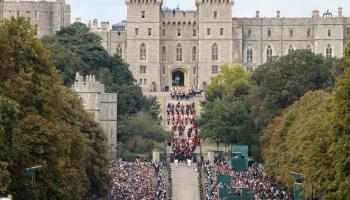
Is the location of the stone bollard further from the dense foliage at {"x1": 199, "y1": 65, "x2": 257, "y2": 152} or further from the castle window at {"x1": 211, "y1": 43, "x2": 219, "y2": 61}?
the castle window at {"x1": 211, "y1": 43, "x2": 219, "y2": 61}

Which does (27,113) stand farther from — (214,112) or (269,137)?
(214,112)

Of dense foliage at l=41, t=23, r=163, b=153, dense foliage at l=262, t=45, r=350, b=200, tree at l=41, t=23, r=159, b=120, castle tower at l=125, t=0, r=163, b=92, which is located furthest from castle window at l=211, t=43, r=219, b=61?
dense foliage at l=262, t=45, r=350, b=200

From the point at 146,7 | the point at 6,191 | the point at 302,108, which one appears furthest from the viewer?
the point at 146,7

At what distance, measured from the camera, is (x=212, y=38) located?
5714 inches

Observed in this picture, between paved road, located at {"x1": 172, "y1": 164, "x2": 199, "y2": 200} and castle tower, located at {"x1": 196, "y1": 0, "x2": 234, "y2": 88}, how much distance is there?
55588 mm

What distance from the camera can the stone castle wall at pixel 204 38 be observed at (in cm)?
14512

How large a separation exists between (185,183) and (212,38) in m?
66.0

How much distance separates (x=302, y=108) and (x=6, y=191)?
112 ft

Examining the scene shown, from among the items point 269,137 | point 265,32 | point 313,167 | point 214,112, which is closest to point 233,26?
point 265,32

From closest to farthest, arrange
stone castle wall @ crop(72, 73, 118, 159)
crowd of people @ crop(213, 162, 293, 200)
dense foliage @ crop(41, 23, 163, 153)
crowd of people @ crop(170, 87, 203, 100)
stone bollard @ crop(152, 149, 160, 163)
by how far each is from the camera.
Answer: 1. crowd of people @ crop(213, 162, 293, 200)
2. stone castle wall @ crop(72, 73, 118, 159)
3. stone bollard @ crop(152, 149, 160, 163)
4. dense foliage @ crop(41, 23, 163, 153)
5. crowd of people @ crop(170, 87, 203, 100)

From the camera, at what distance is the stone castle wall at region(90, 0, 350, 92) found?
14512cm

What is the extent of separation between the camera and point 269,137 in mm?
85250

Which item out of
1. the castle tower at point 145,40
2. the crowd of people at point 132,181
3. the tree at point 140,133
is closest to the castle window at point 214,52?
the castle tower at point 145,40

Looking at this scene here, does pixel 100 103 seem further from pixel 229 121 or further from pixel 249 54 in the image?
pixel 249 54
